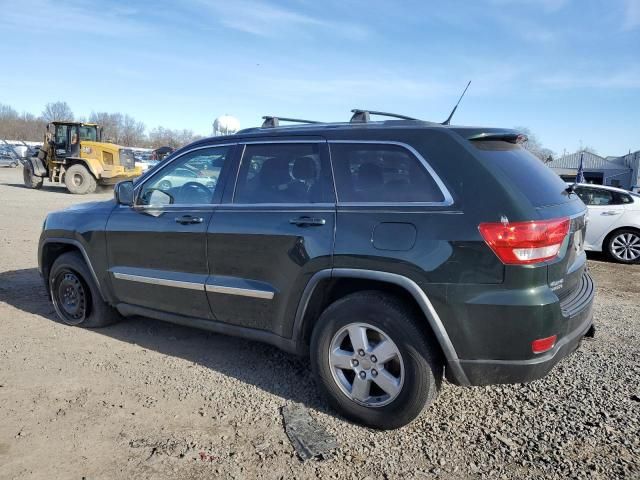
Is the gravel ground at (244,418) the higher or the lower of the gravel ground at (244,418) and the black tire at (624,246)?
the lower

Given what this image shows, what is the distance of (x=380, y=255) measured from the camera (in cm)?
298

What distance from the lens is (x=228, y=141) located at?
394cm

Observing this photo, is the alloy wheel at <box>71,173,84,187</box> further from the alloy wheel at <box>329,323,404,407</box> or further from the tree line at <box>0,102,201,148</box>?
the tree line at <box>0,102,201,148</box>

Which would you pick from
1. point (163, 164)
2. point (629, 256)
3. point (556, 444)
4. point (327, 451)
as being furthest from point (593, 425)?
point (629, 256)

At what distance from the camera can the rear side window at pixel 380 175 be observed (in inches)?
119

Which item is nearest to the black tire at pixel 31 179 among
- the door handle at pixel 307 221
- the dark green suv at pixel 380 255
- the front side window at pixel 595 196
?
the front side window at pixel 595 196

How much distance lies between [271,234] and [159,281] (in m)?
1.23

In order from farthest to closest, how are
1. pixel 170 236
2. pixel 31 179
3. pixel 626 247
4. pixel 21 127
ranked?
pixel 21 127 < pixel 31 179 < pixel 626 247 < pixel 170 236

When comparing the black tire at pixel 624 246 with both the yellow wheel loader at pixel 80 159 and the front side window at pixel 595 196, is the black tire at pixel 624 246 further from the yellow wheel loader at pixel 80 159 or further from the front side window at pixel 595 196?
the yellow wheel loader at pixel 80 159

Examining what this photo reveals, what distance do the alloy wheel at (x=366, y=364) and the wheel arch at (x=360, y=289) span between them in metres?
0.25

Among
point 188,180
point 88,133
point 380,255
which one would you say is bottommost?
point 380,255

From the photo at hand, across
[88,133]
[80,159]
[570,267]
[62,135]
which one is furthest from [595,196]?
[62,135]

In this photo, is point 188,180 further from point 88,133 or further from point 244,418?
point 88,133

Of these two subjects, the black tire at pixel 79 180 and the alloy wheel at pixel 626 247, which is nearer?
the alloy wheel at pixel 626 247
